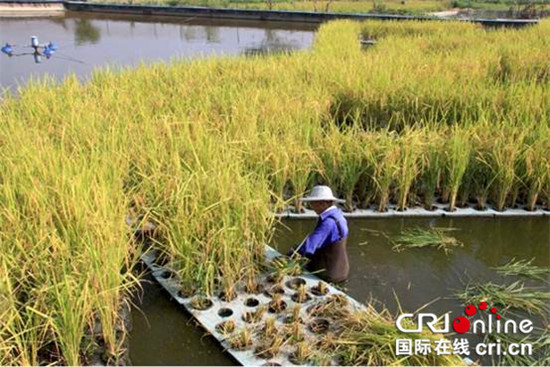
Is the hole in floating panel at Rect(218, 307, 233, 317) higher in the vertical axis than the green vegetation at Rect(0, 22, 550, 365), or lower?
lower

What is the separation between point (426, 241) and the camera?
12.0 ft

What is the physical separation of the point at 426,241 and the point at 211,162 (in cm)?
178

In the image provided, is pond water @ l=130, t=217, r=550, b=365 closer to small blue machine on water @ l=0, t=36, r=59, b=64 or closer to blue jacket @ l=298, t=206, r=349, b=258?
blue jacket @ l=298, t=206, r=349, b=258

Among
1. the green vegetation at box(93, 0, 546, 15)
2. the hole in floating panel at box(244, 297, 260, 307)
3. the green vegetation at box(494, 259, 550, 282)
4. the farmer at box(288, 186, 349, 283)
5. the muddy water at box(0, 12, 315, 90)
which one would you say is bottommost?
the green vegetation at box(494, 259, 550, 282)

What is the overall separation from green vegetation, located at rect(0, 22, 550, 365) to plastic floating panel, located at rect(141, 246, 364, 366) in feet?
0.39

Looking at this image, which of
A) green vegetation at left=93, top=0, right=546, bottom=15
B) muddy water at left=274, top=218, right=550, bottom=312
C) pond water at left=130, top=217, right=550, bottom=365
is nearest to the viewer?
pond water at left=130, top=217, right=550, bottom=365

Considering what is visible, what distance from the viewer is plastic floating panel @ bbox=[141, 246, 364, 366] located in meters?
2.50

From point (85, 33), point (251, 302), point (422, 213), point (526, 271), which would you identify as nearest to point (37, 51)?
point (85, 33)

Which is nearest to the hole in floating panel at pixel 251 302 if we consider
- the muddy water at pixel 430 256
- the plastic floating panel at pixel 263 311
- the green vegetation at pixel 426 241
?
the plastic floating panel at pixel 263 311

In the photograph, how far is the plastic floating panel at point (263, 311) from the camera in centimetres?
250

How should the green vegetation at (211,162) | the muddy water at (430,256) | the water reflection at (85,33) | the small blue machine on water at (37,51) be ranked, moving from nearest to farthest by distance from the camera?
the green vegetation at (211,162) < the muddy water at (430,256) < the small blue machine on water at (37,51) < the water reflection at (85,33)

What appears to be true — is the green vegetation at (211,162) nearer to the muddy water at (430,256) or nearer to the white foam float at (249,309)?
the white foam float at (249,309)
